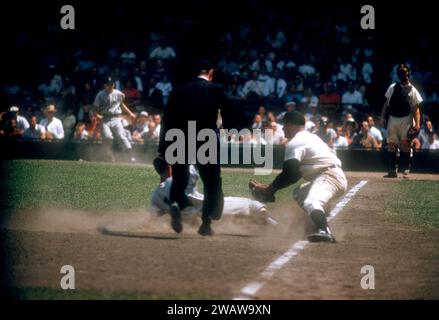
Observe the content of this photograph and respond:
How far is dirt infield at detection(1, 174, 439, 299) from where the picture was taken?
7.32 meters

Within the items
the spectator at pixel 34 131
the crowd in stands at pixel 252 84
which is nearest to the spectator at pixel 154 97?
the crowd in stands at pixel 252 84

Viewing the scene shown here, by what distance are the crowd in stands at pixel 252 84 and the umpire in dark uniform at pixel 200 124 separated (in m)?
11.4

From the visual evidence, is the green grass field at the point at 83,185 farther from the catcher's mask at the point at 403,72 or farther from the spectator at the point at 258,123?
the spectator at the point at 258,123

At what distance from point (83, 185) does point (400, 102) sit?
6.47 meters

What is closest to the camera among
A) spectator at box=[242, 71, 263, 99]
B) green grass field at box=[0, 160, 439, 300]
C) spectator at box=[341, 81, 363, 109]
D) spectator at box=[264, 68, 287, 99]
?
green grass field at box=[0, 160, 439, 300]

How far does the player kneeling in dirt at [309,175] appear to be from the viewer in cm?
968

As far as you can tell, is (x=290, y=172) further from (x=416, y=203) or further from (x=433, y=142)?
(x=433, y=142)

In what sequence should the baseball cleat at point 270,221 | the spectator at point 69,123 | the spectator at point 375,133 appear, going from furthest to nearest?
1. the spectator at point 69,123
2. the spectator at point 375,133
3. the baseball cleat at point 270,221

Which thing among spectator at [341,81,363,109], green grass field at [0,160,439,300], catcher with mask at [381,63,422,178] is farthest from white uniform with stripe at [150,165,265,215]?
spectator at [341,81,363,109]

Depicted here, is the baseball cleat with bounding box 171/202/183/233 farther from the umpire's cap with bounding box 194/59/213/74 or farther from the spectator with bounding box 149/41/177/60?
the spectator with bounding box 149/41/177/60

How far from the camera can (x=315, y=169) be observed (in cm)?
1019

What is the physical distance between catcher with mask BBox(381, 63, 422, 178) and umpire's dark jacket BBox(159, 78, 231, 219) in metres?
7.96

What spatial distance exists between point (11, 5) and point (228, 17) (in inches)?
274

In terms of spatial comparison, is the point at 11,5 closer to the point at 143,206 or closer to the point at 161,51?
the point at 161,51
